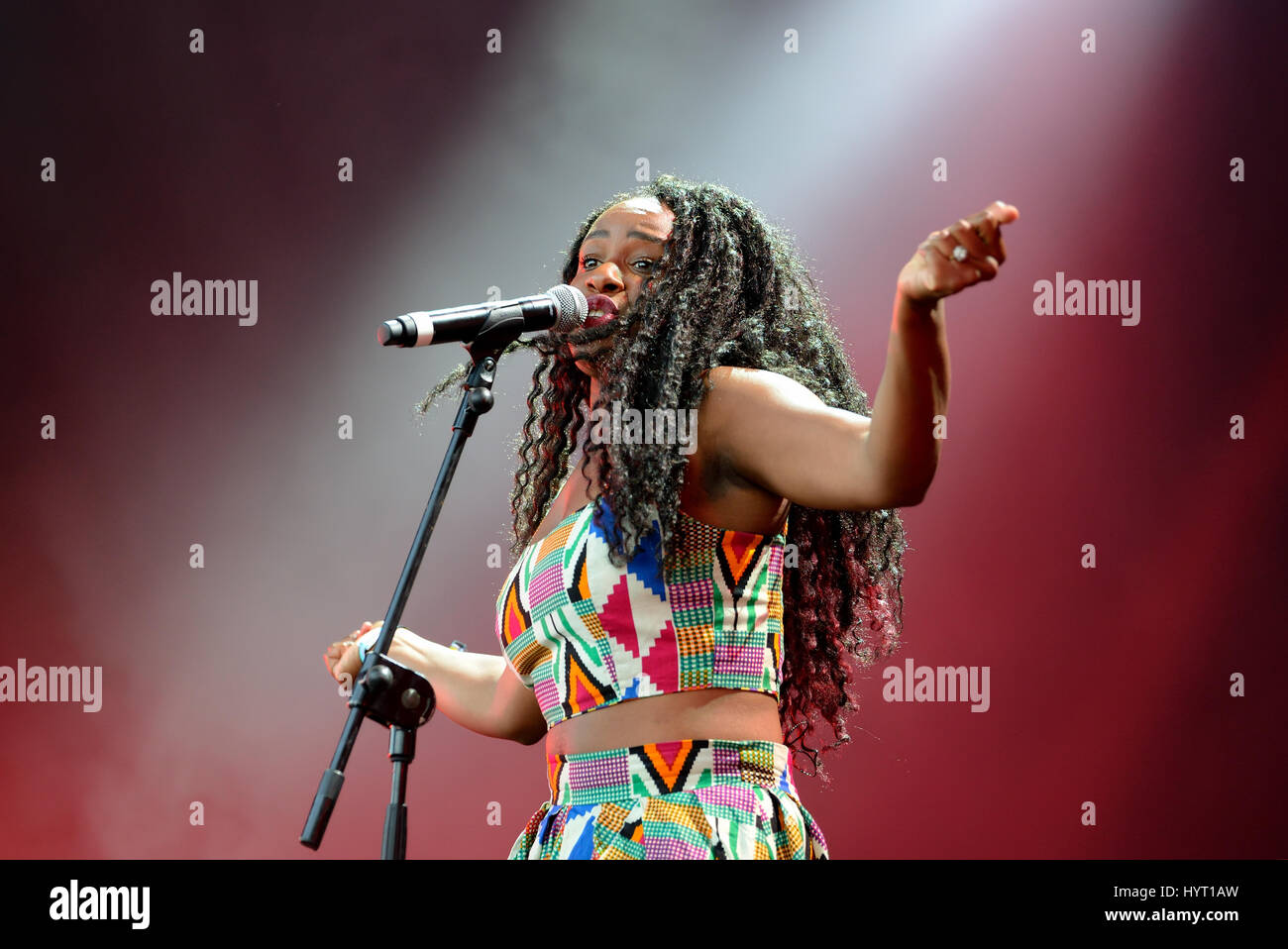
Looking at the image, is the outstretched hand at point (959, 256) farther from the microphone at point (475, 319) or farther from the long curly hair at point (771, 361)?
the microphone at point (475, 319)

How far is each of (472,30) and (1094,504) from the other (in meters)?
1.99

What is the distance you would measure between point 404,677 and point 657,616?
0.33 metres

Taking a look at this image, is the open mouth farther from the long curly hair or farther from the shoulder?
the shoulder

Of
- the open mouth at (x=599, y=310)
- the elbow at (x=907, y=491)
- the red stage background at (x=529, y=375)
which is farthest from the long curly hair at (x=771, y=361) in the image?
the red stage background at (x=529, y=375)

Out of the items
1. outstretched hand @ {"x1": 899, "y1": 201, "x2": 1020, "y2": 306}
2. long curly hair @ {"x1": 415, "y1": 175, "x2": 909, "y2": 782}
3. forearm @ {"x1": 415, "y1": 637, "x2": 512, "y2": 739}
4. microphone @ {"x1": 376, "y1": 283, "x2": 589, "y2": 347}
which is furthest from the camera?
forearm @ {"x1": 415, "y1": 637, "x2": 512, "y2": 739}

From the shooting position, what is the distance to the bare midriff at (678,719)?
4.76 ft

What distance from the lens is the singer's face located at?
1.75 m

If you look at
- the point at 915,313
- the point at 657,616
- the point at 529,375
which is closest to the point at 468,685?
the point at 657,616

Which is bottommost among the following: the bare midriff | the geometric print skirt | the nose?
the geometric print skirt

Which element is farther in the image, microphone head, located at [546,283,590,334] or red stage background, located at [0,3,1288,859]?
red stage background, located at [0,3,1288,859]

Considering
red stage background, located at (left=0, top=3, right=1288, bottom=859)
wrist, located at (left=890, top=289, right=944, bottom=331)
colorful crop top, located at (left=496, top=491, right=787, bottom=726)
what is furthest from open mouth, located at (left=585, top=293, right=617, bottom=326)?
red stage background, located at (left=0, top=3, right=1288, bottom=859)

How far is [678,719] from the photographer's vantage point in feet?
4.76

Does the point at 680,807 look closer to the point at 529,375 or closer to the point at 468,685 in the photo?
the point at 468,685

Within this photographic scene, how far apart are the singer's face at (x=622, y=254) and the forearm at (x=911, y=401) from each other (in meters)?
0.61
